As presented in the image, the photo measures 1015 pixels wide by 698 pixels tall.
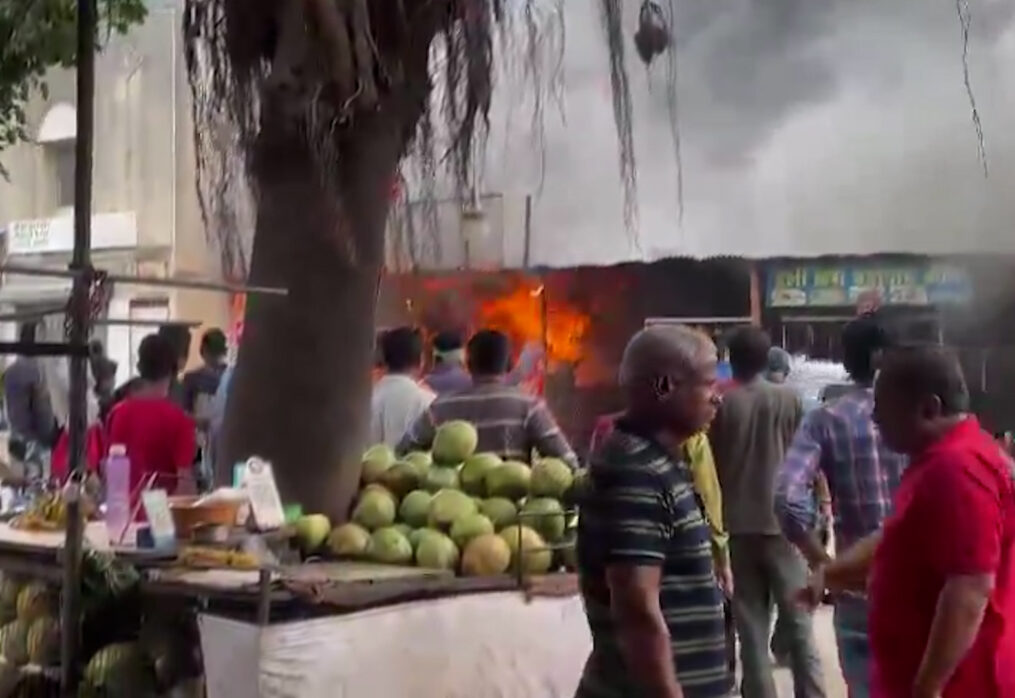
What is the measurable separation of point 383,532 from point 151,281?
5.17 ft

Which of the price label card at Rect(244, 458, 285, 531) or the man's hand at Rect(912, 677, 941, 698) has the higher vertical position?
the price label card at Rect(244, 458, 285, 531)

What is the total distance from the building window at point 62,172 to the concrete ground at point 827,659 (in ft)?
42.5

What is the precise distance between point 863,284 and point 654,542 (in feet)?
30.0

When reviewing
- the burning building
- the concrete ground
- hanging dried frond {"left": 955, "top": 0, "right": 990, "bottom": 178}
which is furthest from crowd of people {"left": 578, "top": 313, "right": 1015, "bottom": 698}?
the burning building

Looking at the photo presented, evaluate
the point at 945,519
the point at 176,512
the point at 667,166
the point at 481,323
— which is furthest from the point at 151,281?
the point at 481,323

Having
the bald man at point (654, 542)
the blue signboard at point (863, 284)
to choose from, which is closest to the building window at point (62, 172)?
the blue signboard at point (863, 284)

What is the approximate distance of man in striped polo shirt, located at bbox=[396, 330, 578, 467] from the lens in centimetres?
597

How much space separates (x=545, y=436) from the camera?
5.98 metres

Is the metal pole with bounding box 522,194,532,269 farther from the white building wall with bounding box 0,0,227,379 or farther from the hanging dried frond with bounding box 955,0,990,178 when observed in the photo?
the white building wall with bounding box 0,0,227,379

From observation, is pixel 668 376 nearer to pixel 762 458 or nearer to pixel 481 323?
pixel 762 458

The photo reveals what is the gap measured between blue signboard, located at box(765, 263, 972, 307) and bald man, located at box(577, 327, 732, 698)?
809cm

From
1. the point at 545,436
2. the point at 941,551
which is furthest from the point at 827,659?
the point at 941,551

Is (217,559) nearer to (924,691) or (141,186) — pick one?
(924,691)

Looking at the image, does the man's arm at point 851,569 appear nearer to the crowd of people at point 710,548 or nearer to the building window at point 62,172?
the crowd of people at point 710,548
